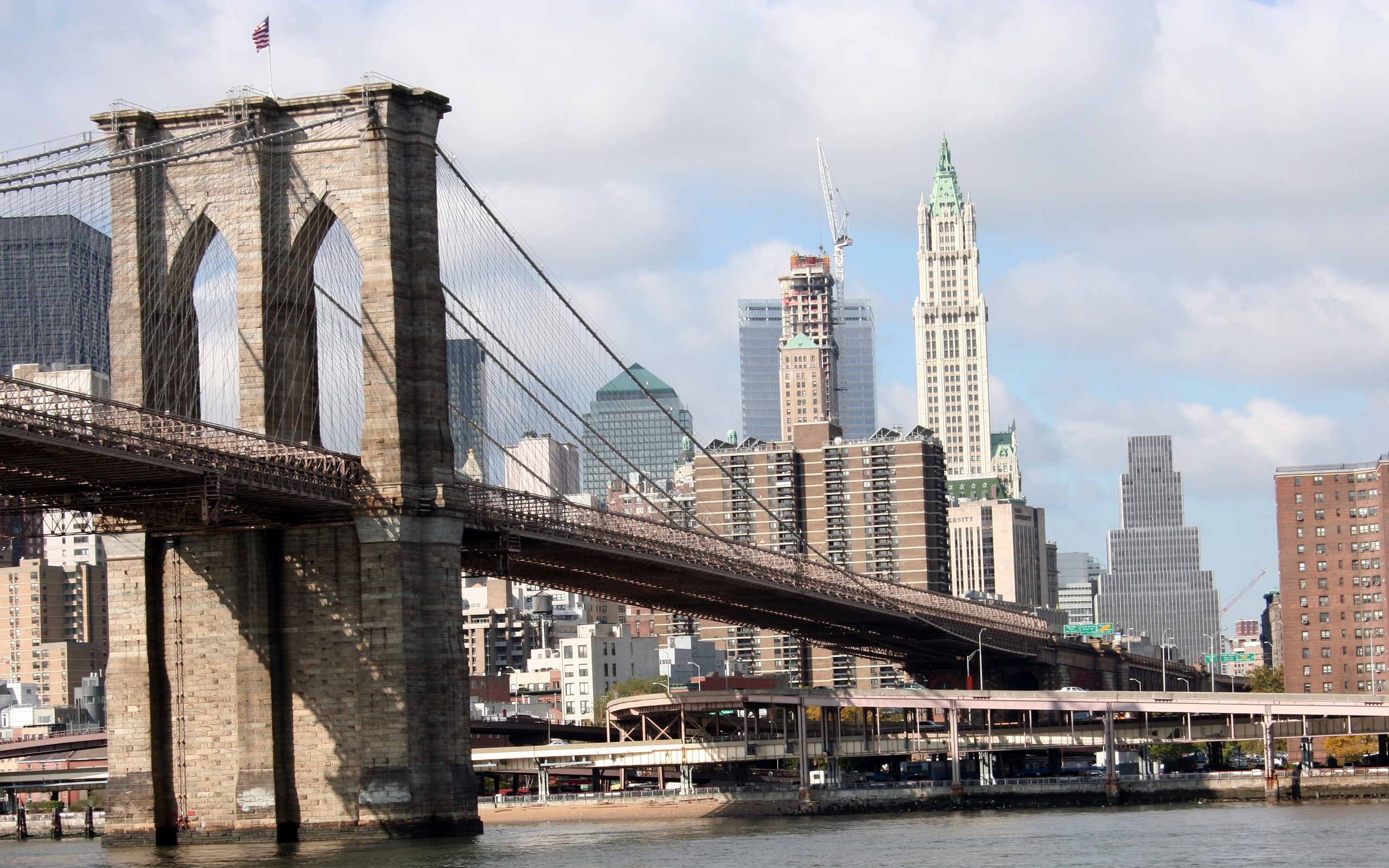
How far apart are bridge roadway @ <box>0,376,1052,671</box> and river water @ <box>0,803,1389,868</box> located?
10048 millimetres

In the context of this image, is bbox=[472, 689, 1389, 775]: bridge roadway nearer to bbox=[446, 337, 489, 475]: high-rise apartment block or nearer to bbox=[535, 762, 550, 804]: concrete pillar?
bbox=[535, 762, 550, 804]: concrete pillar

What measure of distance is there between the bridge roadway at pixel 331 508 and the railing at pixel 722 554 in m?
0.13

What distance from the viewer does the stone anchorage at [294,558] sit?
2726 inches

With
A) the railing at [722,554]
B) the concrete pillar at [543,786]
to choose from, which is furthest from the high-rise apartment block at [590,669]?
the concrete pillar at [543,786]

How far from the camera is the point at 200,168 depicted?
72.6m

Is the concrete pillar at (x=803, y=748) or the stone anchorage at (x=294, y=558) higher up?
the stone anchorage at (x=294, y=558)

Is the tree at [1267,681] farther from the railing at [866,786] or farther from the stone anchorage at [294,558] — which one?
the stone anchorage at [294,558]

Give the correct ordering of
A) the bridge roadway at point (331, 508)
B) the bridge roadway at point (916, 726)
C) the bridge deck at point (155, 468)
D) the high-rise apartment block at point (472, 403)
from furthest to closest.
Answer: the bridge roadway at point (916, 726)
the high-rise apartment block at point (472, 403)
the bridge roadway at point (331, 508)
the bridge deck at point (155, 468)

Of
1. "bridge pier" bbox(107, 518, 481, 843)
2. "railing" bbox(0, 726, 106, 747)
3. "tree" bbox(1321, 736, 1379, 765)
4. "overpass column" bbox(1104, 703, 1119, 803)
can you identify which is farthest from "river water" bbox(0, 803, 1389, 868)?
"tree" bbox(1321, 736, 1379, 765)

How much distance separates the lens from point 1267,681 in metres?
175

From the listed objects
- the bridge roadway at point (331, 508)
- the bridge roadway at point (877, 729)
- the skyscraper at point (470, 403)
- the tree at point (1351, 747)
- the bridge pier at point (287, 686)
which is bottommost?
the tree at point (1351, 747)

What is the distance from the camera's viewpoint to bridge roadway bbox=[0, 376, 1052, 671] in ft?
193

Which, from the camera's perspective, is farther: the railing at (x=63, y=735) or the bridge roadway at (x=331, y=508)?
the railing at (x=63, y=735)

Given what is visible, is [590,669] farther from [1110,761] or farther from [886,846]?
[886,846]
